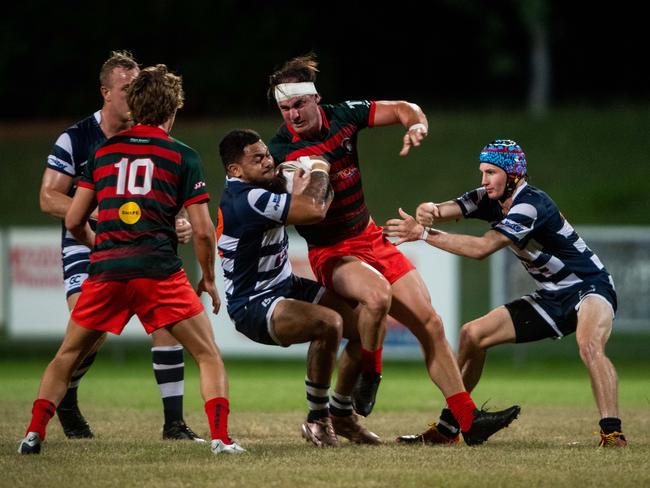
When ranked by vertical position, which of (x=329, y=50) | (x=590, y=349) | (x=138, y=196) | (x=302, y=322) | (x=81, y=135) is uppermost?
(x=329, y=50)

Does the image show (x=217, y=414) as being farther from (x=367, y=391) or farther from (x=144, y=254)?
(x=367, y=391)

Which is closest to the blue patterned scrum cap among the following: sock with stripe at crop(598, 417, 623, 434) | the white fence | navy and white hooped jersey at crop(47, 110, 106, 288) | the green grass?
sock with stripe at crop(598, 417, 623, 434)

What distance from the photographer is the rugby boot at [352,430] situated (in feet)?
26.5

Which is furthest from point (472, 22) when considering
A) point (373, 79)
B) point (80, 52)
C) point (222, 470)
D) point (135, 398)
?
point (222, 470)

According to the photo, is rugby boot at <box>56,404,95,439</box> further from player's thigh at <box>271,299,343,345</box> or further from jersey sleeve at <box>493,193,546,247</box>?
jersey sleeve at <box>493,193,546,247</box>

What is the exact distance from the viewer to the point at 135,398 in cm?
1163

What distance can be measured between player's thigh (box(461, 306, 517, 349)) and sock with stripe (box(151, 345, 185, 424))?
204cm

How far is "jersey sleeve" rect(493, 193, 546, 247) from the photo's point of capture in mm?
7906

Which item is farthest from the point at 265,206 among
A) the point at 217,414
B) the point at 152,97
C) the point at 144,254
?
the point at 217,414

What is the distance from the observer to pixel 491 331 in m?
8.25

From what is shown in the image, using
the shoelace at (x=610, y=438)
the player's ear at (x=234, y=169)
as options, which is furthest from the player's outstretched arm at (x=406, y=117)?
the shoelace at (x=610, y=438)

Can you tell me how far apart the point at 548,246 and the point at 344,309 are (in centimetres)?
147

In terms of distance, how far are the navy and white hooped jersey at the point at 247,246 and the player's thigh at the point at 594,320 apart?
1.98m

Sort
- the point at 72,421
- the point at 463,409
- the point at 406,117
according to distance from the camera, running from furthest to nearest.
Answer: the point at 72,421
the point at 406,117
the point at 463,409
